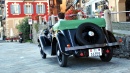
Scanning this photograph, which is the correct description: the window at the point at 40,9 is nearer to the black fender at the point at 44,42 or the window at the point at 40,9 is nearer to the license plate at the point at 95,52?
the black fender at the point at 44,42

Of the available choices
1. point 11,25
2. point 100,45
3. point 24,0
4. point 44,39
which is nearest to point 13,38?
point 11,25

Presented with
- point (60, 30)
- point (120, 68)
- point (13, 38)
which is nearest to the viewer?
point (120, 68)

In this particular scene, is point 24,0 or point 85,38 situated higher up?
point 24,0

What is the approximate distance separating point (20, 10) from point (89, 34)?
1634 inches

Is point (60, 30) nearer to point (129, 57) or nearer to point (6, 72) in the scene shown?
point (6, 72)

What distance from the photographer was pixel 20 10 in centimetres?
4791

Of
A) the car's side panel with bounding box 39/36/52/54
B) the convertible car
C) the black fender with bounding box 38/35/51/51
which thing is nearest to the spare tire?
the convertible car

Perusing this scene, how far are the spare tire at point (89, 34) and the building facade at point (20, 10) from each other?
3991 centimetres

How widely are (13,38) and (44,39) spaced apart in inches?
1454

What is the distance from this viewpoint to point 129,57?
9070 millimetres

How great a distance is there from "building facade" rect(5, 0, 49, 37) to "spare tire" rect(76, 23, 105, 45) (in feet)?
131

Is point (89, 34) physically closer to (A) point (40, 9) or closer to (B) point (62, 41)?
(B) point (62, 41)

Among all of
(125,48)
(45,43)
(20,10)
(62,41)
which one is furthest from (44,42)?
(20,10)

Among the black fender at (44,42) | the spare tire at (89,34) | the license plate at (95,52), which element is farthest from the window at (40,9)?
the license plate at (95,52)
